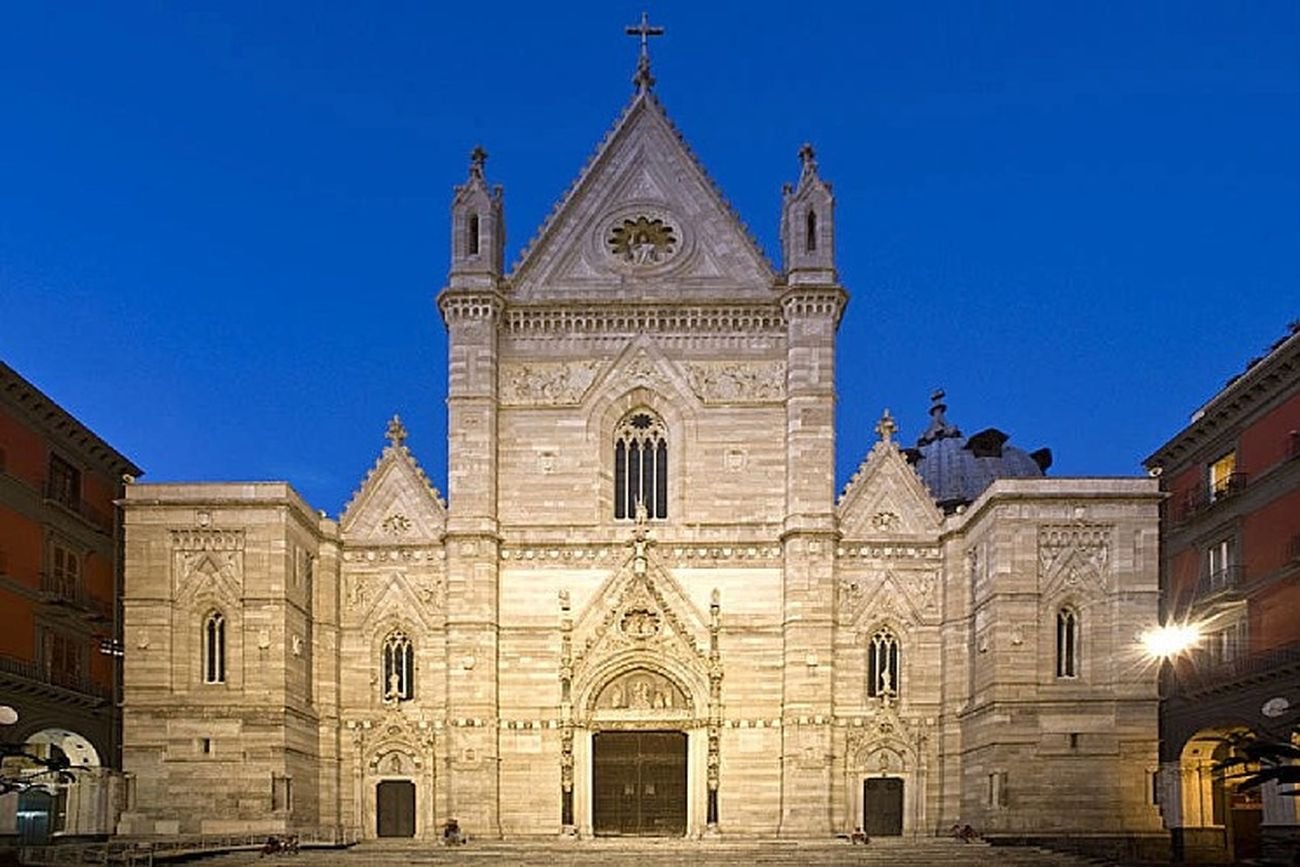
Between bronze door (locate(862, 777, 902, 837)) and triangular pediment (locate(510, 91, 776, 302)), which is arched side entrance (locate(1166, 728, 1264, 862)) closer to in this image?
bronze door (locate(862, 777, 902, 837))

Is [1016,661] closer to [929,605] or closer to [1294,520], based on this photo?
[929,605]

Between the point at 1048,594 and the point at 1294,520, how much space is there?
8293 mm

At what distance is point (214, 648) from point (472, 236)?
15664mm

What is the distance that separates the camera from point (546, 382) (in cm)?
5209

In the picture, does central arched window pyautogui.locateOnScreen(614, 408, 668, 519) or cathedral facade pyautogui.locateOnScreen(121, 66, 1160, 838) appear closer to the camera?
cathedral facade pyautogui.locateOnScreen(121, 66, 1160, 838)

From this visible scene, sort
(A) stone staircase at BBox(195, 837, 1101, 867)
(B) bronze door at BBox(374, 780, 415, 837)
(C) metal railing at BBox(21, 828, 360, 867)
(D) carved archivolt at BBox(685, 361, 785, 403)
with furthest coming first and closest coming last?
(D) carved archivolt at BBox(685, 361, 785, 403), (B) bronze door at BBox(374, 780, 415, 837), (A) stone staircase at BBox(195, 837, 1101, 867), (C) metal railing at BBox(21, 828, 360, 867)

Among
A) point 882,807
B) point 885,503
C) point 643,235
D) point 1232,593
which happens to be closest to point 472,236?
point 643,235

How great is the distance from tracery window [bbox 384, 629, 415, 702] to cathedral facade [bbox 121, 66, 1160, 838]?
96mm

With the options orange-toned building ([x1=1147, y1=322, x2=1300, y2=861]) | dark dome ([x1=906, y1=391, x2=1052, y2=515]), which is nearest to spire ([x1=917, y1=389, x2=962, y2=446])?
dark dome ([x1=906, y1=391, x2=1052, y2=515])

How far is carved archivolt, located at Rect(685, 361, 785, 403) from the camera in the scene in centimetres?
5175

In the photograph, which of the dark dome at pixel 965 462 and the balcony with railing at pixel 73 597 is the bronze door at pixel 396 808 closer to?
the balcony with railing at pixel 73 597

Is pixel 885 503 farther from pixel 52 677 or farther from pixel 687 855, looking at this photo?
pixel 52 677

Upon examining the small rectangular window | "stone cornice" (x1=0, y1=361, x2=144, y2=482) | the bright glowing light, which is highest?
"stone cornice" (x1=0, y1=361, x2=144, y2=482)

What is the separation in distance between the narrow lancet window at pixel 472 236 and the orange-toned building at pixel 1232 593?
2325 cm
